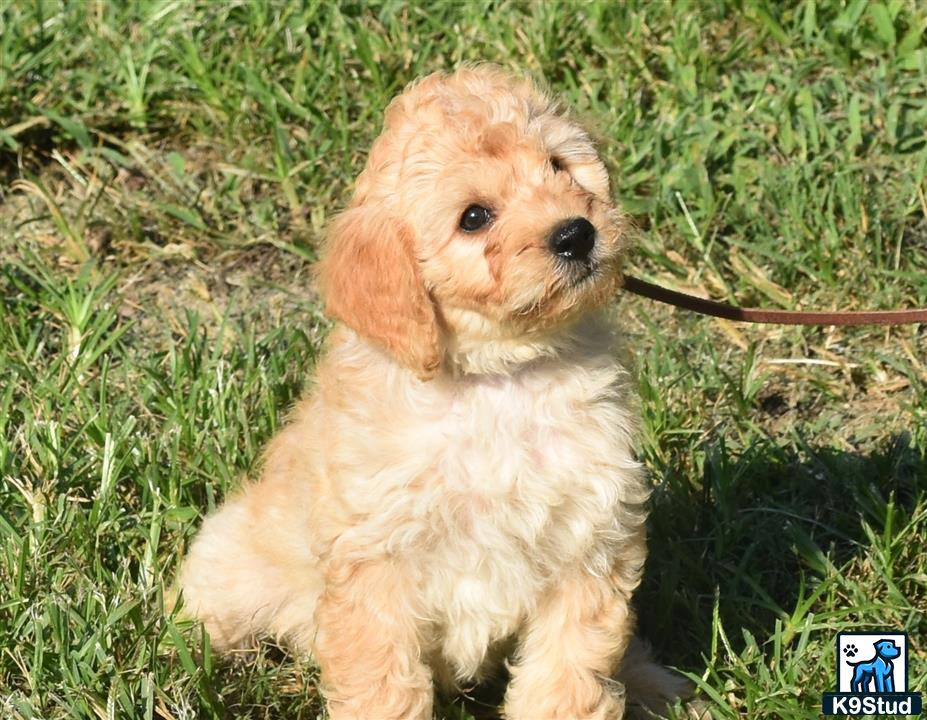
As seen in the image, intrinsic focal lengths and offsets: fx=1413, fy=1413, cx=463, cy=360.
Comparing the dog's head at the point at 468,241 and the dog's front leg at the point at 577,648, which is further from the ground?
the dog's head at the point at 468,241

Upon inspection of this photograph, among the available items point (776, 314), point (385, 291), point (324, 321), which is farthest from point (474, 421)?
point (324, 321)

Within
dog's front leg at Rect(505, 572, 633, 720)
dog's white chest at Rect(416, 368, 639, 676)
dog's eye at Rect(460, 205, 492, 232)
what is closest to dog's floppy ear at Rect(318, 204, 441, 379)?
dog's eye at Rect(460, 205, 492, 232)

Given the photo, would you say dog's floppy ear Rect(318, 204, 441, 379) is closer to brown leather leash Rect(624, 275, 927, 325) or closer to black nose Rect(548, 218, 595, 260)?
black nose Rect(548, 218, 595, 260)

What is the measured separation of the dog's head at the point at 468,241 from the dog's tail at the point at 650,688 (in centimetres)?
132

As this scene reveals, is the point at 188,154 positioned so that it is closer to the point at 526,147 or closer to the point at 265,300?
the point at 265,300

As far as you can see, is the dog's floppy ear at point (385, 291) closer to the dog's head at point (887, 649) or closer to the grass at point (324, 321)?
the grass at point (324, 321)

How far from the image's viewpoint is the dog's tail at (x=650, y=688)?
4633 millimetres

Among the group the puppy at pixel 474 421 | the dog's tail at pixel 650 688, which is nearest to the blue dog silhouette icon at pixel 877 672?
the dog's tail at pixel 650 688

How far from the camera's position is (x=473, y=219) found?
389cm

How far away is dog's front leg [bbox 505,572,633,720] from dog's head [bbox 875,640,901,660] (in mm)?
866

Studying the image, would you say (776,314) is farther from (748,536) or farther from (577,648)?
(577,648)

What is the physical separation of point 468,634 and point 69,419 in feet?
7.04

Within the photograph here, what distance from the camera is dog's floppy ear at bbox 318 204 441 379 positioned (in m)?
3.85

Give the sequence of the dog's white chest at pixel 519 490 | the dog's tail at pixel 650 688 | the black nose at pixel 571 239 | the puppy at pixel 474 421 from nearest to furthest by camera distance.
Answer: the black nose at pixel 571 239
the puppy at pixel 474 421
the dog's white chest at pixel 519 490
the dog's tail at pixel 650 688
